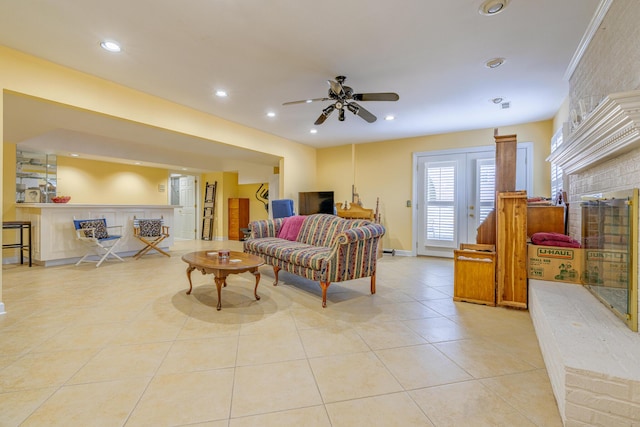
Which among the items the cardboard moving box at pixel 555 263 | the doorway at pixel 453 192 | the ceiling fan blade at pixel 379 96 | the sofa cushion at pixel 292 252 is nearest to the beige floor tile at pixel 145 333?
the sofa cushion at pixel 292 252

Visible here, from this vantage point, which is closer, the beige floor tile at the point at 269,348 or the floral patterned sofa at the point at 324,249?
the beige floor tile at the point at 269,348

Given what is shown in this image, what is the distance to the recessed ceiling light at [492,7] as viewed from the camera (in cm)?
198

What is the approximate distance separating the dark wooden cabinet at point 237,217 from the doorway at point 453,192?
528 centimetres

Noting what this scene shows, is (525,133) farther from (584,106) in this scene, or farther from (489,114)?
(584,106)

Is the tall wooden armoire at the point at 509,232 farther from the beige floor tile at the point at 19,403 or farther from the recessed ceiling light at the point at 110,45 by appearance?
the recessed ceiling light at the point at 110,45

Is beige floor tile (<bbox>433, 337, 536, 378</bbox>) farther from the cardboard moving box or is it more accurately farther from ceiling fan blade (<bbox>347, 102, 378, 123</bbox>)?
ceiling fan blade (<bbox>347, 102, 378, 123</bbox>)

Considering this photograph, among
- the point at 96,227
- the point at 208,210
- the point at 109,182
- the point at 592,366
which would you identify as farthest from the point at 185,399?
the point at 208,210

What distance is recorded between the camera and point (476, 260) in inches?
115

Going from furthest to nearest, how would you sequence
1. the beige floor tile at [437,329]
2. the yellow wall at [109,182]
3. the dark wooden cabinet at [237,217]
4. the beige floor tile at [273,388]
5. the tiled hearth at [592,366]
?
the dark wooden cabinet at [237,217] → the yellow wall at [109,182] → the beige floor tile at [437,329] → the beige floor tile at [273,388] → the tiled hearth at [592,366]

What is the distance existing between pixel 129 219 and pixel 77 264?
1175 millimetres

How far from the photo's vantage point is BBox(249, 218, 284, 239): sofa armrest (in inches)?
174

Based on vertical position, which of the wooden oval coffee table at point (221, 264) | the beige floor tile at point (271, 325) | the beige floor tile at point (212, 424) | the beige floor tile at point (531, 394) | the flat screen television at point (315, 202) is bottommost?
the beige floor tile at point (212, 424)

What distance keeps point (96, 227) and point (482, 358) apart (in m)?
5.72

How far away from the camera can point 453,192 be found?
5461mm
